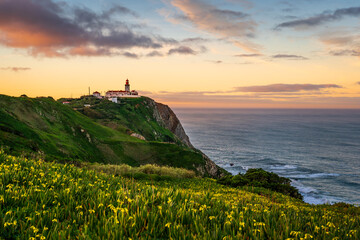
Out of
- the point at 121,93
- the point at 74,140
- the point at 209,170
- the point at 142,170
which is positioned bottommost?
the point at 209,170

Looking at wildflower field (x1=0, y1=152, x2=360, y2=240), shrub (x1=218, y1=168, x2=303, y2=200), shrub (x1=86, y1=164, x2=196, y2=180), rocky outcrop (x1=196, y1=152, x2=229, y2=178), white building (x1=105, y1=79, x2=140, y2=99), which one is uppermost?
white building (x1=105, y1=79, x2=140, y2=99)

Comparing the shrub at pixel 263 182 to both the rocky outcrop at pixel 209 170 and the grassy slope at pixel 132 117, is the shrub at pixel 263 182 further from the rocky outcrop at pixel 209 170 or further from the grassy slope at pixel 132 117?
the grassy slope at pixel 132 117

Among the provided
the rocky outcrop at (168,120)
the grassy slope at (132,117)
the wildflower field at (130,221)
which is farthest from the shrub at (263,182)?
the rocky outcrop at (168,120)

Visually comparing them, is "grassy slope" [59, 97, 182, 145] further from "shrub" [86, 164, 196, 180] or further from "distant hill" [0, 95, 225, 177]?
"shrub" [86, 164, 196, 180]

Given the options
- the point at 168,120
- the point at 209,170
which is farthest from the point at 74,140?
the point at 168,120

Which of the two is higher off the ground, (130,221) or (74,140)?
(130,221)

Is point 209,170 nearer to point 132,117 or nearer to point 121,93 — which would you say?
point 132,117

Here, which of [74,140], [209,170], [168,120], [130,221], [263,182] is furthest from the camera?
[168,120]

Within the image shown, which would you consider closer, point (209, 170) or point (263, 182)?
point (263, 182)

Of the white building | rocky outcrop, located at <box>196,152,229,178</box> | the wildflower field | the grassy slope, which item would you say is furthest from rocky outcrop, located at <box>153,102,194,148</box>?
the wildflower field

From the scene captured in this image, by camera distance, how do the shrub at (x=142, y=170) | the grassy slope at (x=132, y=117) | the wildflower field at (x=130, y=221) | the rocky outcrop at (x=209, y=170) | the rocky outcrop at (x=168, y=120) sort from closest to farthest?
the wildflower field at (x=130, y=221)
the shrub at (x=142, y=170)
the rocky outcrop at (x=209, y=170)
the grassy slope at (x=132, y=117)
the rocky outcrop at (x=168, y=120)

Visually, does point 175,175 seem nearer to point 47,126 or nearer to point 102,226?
point 102,226

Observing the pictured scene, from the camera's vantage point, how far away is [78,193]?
7.35 meters

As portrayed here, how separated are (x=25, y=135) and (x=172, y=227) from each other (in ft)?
137
